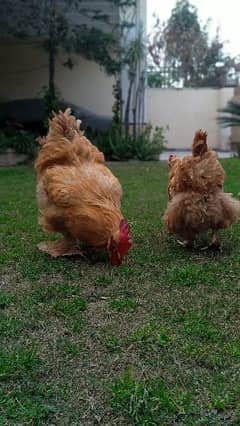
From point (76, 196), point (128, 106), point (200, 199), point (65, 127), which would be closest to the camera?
point (76, 196)

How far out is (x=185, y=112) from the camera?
22.5m

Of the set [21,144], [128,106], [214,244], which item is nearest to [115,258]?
[214,244]

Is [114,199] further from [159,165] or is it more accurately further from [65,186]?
[159,165]

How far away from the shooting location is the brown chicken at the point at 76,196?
4383mm

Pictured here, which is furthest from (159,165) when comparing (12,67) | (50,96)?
(12,67)

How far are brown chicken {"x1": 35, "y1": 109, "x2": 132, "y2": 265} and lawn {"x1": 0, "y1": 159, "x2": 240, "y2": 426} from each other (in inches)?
9.9

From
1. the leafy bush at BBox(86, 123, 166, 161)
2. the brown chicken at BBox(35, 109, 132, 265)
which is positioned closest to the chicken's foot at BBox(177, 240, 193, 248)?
the brown chicken at BBox(35, 109, 132, 265)

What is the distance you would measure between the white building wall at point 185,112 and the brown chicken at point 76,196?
17.4 meters

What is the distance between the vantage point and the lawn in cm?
243

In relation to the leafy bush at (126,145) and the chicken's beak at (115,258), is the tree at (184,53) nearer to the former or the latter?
the leafy bush at (126,145)

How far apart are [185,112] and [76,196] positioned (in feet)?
61.3

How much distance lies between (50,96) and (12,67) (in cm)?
389

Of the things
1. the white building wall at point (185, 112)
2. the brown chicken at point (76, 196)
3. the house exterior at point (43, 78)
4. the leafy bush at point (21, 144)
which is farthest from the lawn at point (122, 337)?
the white building wall at point (185, 112)

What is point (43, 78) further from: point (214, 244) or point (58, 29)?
point (214, 244)
